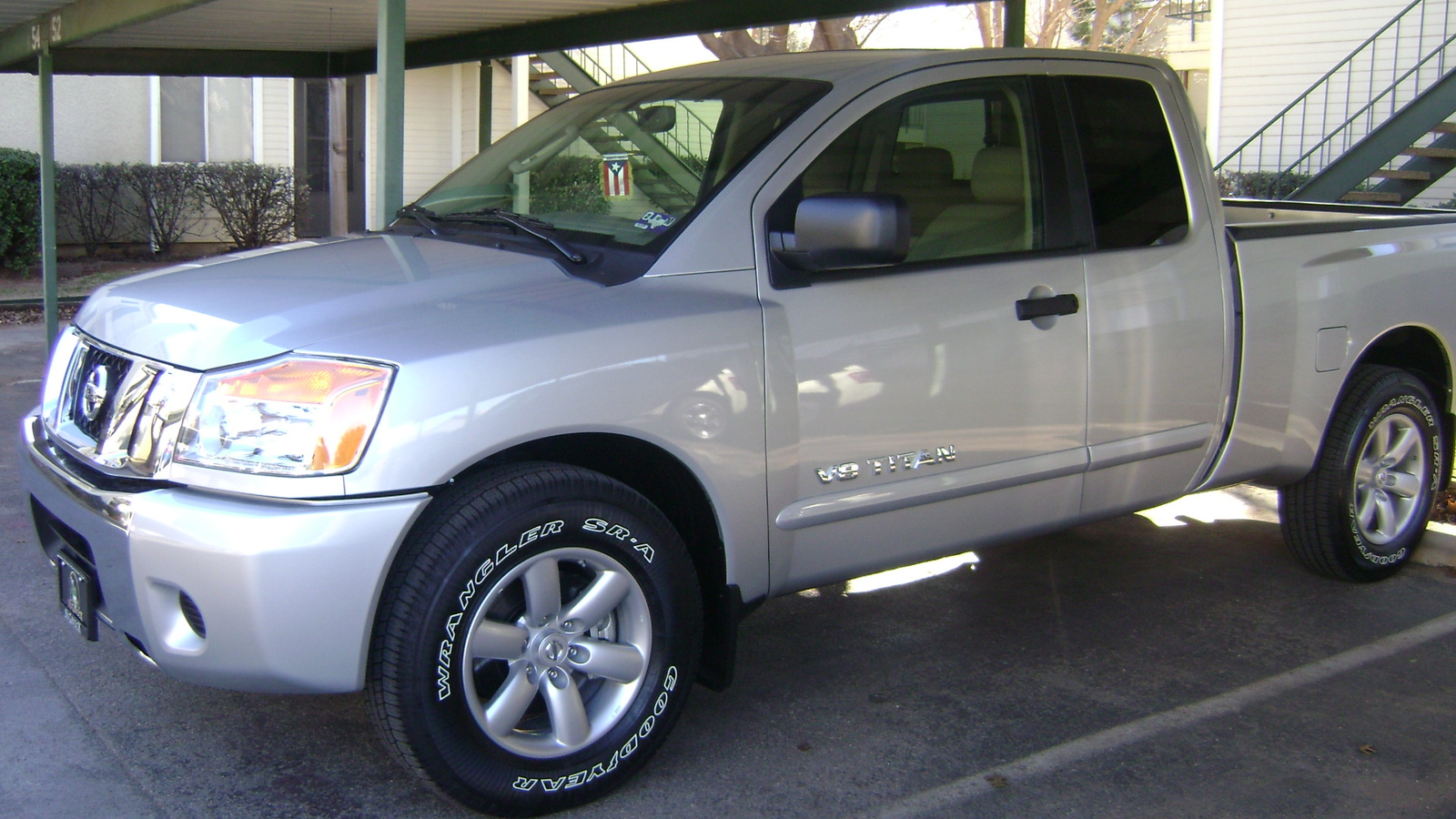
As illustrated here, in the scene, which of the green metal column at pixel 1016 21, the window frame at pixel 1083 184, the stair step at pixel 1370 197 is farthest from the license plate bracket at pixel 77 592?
the stair step at pixel 1370 197

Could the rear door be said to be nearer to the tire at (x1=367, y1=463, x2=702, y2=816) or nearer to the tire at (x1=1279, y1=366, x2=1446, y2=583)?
the tire at (x1=1279, y1=366, x2=1446, y2=583)

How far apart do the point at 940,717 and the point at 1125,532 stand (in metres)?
2.27

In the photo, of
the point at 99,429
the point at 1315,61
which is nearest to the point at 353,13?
the point at 99,429

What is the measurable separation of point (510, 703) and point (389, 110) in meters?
2.80

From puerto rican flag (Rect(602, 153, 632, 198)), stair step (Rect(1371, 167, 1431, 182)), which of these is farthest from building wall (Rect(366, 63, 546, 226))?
puerto rican flag (Rect(602, 153, 632, 198))

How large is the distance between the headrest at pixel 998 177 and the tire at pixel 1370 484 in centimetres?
165

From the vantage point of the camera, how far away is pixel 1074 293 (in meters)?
3.79

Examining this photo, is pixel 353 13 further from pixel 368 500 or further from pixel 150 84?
pixel 150 84

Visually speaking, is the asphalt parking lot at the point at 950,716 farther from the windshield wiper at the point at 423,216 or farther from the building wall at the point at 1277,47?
the building wall at the point at 1277,47

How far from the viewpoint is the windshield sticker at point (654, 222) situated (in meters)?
3.35

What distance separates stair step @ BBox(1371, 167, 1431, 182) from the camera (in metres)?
11.5

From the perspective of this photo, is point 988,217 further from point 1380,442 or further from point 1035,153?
point 1380,442

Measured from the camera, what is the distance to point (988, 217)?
Answer: 3816 mm

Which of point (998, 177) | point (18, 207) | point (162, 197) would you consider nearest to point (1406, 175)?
point (998, 177)
